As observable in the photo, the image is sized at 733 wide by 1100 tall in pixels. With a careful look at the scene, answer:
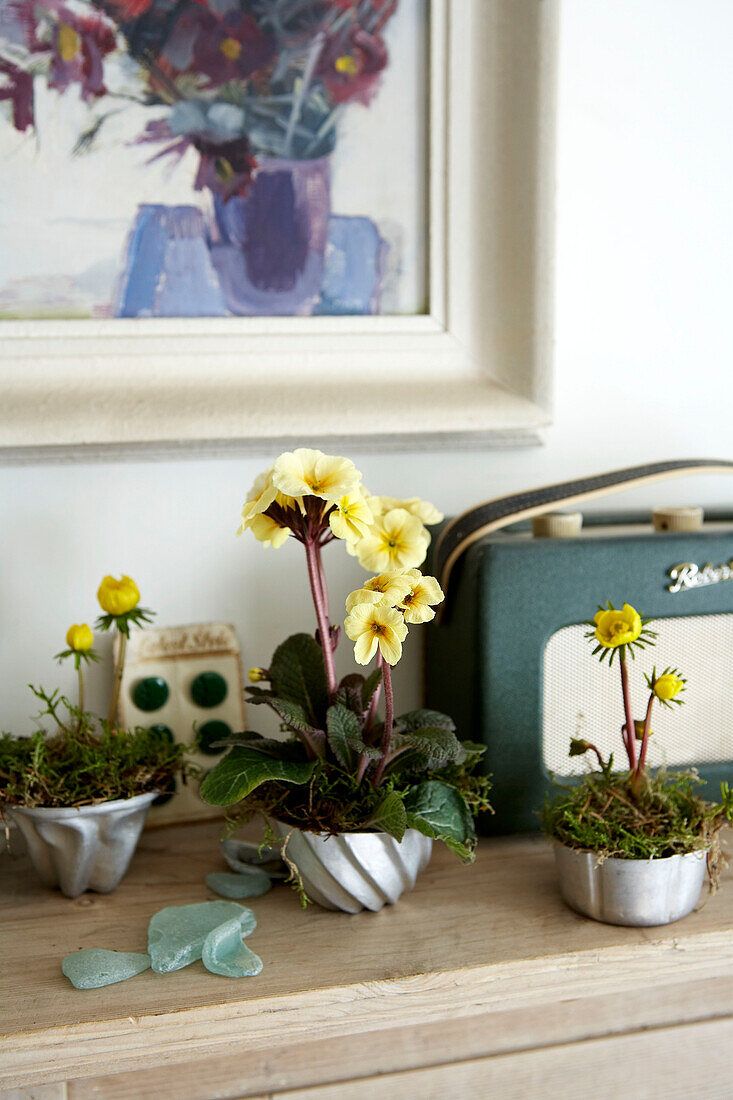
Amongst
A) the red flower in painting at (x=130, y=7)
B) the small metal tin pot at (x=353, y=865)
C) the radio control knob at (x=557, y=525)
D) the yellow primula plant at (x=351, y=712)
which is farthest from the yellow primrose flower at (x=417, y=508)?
the red flower in painting at (x=130, y=7)

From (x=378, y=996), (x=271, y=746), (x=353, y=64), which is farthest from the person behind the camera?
(x=353, y=64)

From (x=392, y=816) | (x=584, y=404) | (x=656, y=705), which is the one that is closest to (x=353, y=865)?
(x=392, y=816)

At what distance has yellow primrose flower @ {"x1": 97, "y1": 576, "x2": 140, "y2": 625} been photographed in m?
0.64

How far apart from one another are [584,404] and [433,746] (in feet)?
1.27

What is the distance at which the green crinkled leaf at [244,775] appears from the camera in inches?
21.0

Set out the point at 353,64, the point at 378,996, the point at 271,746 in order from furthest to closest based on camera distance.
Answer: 1. the point at 353,64
2. the point at 271,746
3. the point at 378,996

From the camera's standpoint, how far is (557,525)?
67 centimetres

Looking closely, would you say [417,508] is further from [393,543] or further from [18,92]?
[18,92]

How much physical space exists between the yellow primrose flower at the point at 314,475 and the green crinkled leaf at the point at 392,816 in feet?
0.61

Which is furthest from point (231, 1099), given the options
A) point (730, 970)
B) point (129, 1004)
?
point (730, 970)

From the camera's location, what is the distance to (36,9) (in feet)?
2.18

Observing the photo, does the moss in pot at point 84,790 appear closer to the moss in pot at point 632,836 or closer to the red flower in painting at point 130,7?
the moss in pot at point 632,836

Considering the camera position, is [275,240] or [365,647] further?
[275,240]

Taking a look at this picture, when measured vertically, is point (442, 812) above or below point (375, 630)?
below
